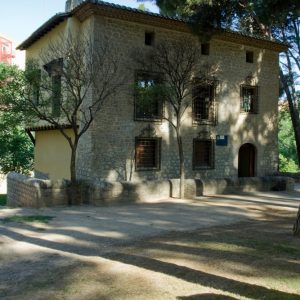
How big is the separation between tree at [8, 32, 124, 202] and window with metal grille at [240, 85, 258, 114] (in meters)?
7.41

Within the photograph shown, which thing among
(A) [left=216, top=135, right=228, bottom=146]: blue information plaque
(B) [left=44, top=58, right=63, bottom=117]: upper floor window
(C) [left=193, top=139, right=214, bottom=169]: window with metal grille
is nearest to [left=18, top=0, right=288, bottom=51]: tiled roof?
(B) [left=44, top=58, right=63, bottom=117]: upper floor window

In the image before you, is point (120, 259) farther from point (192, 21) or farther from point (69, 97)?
point (192, 21)

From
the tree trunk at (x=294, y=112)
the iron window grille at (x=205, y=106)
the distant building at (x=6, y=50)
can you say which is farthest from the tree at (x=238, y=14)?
the distant building at (x=6, y=50)

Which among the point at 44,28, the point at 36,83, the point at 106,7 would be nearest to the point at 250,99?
the point at 106,7

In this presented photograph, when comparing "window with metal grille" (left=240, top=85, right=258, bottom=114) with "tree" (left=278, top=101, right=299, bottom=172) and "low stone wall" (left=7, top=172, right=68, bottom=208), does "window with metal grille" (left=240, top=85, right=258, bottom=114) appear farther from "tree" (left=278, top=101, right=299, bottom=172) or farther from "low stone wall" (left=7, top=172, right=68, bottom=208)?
"tree" (left=278, top=101, right=299, bottom=172)

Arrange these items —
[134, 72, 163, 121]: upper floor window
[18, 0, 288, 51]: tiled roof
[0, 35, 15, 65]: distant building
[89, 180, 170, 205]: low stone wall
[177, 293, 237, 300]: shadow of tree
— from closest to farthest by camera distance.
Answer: [177, 293, 237, 300]: shadow of tree < [89, 180, 170, 205]: low stone wall < [134, 72, 163, 121]: upper floor window < [18, 0, 288, 51]: tiled roof < [0, 35, 15, 65]: distant building

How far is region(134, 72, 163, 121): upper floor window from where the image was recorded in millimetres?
16391

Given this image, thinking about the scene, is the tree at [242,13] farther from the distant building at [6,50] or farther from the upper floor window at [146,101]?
the distant building at [6,50]

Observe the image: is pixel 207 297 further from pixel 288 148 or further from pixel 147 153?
pixel 288 148

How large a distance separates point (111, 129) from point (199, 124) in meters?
4.51

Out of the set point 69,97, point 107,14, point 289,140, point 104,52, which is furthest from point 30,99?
point 289,140

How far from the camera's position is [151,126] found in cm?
1862

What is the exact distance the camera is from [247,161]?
73.3 ft

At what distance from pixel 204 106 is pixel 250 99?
2994 millimetres
